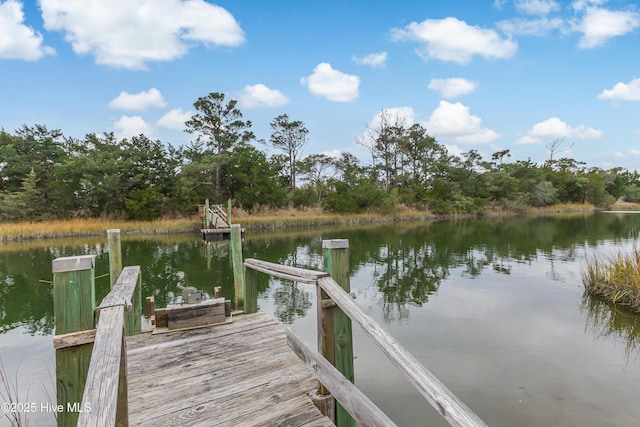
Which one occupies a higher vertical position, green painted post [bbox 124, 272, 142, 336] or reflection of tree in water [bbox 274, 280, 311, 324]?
green painted post [bbox 124, 272, 142, 336]

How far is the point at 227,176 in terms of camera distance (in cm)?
2461

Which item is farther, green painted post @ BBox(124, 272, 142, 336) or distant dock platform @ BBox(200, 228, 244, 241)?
distant dock platform @ BBox(200, 228, 244, 241)

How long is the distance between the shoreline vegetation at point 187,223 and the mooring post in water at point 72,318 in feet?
64.1

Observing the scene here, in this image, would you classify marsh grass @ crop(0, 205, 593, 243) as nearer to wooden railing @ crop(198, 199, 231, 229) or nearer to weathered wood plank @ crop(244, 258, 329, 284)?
wooden railing @ crop(198, 199, 231, 229)

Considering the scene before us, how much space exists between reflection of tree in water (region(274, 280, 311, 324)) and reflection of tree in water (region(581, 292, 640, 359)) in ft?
16.0

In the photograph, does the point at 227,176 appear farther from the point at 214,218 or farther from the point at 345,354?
the point at 345,354

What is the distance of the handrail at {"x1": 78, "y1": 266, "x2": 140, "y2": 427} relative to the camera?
89cm

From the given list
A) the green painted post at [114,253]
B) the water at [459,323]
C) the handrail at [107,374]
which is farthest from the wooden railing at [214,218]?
the handrail at [107,374]

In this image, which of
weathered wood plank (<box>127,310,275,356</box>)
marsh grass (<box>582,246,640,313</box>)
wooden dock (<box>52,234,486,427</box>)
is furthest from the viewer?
marsh grass (<box>582,246,640,313</box>)

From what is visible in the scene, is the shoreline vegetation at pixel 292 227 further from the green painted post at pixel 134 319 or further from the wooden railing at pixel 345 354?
the green painted post at pixel 134 319

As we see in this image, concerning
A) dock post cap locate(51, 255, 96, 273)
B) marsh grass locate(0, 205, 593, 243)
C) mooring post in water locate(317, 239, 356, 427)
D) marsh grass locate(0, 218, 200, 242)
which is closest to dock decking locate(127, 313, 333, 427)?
mooring post in water locate(317, 239, 356, 427)

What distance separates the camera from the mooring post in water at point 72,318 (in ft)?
4.98

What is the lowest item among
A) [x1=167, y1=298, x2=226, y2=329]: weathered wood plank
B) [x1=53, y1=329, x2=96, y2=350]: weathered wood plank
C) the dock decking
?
the dock decking

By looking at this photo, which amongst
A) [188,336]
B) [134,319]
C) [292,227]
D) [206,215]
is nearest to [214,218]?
[206,215]
